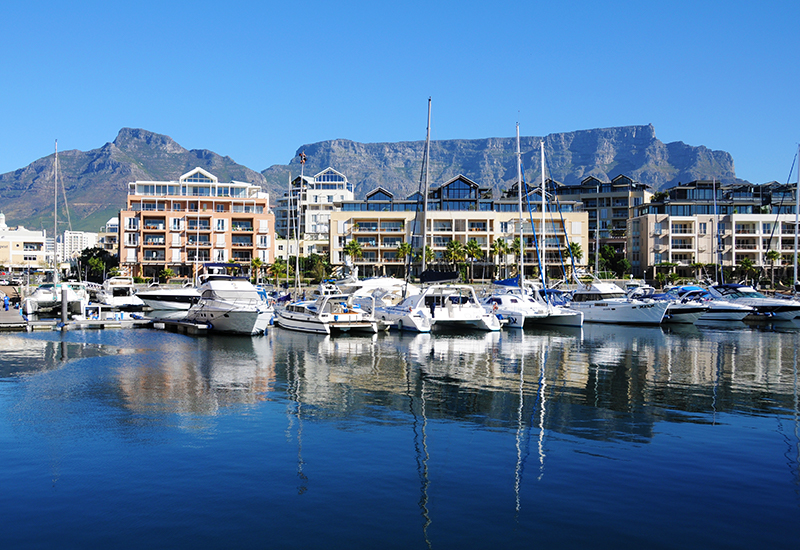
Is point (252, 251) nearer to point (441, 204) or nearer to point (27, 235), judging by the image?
point (441, 204)

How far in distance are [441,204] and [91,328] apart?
3359 inches

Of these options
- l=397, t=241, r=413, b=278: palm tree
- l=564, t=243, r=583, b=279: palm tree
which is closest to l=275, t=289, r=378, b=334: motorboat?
l=397, t=241, r=413, b=278: palm tree

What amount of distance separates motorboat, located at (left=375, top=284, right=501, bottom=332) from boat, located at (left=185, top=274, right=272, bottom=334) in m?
9.03

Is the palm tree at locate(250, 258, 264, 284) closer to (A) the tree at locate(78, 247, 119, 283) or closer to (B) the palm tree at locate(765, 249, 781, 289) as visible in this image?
(A) the tree at locate(78, 247, 119, 283)

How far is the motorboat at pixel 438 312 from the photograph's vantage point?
48.0 metres

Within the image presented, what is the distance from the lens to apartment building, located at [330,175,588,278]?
402 feet

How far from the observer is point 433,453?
54.0 ft

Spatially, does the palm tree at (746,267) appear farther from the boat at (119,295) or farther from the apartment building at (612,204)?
the boat at (119,295)

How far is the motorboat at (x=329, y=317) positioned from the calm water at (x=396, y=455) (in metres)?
14.2

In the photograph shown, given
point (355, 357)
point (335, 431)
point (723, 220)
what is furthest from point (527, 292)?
point (723, 220)

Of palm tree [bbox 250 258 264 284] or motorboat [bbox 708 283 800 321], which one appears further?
Result: palm tree [bbox 250 258 264 284]

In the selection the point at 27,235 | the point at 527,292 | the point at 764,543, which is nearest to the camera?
the point at 764,543

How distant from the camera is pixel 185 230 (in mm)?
119938

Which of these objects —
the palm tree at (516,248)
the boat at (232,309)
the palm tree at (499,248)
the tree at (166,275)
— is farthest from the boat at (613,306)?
the tree at (166,275)
